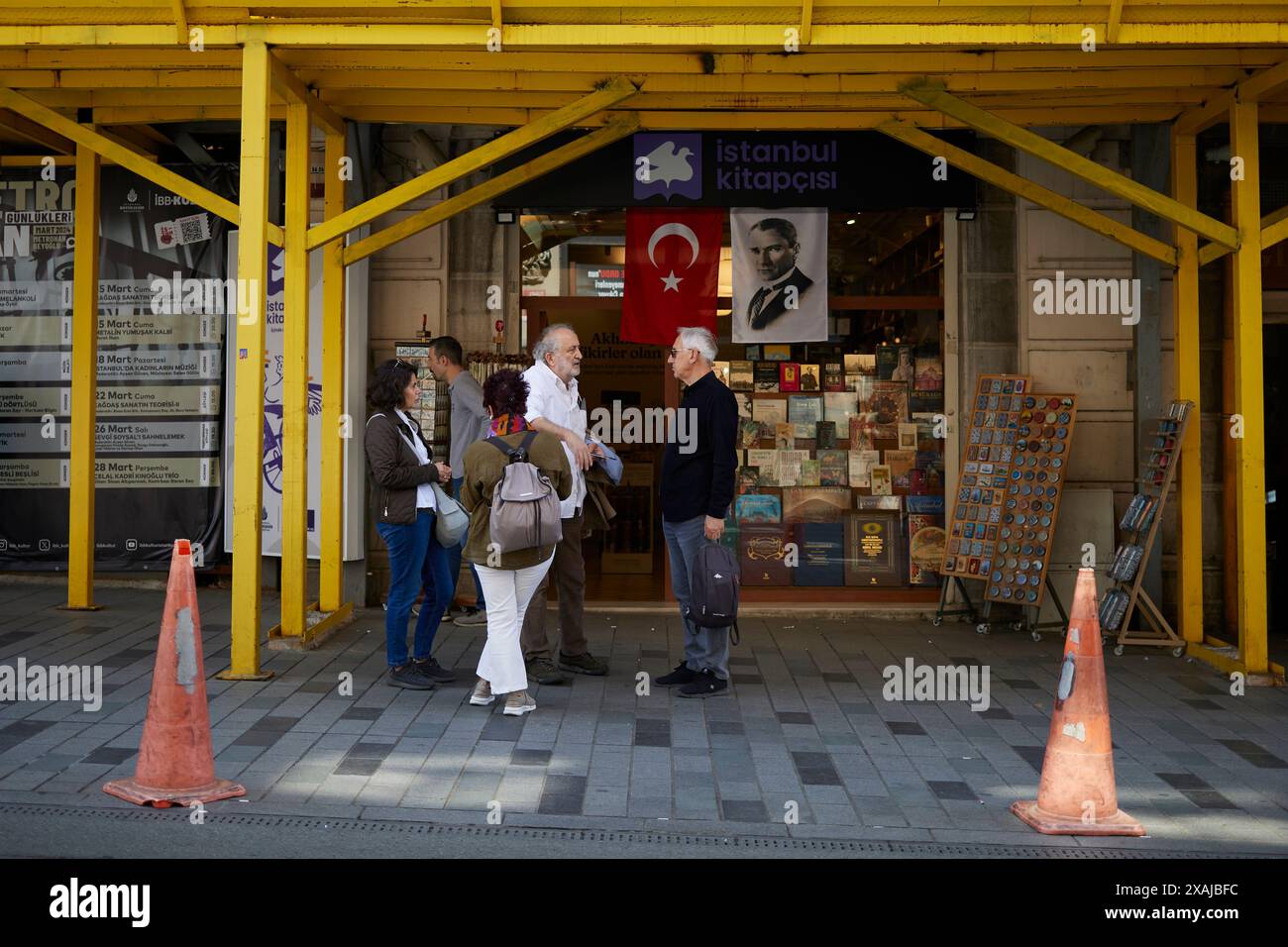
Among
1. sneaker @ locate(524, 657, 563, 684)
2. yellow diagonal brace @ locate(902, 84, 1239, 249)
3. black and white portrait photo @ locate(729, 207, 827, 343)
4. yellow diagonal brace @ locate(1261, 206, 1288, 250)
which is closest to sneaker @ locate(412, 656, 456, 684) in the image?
sneaker @ locate(524, 657, 563, 684)

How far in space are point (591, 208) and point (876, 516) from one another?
3354mm

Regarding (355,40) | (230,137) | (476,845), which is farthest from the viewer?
(230,137)

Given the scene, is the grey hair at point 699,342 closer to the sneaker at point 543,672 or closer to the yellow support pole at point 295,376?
the sneaker at point 543,672

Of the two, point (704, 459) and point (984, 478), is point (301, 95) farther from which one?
point (984, 478)

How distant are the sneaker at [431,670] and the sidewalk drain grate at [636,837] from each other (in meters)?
2.34

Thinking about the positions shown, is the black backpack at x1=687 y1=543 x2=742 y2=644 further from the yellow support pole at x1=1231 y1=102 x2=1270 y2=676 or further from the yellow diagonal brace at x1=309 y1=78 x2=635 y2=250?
the yellow support pole at x1=1231 y1=102 x2=1270 y2=676

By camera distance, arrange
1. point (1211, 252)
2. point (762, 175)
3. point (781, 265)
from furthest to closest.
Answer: point (781, 265) → point (762, 175) → point (1211, 252)

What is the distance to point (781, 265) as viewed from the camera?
10.0 metres

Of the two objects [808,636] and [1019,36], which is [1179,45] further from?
[808,636]

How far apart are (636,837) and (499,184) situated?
5486 mm

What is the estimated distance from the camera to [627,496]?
1244cm

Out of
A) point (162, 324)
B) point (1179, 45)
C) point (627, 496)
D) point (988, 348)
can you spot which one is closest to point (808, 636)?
point (988, 348)

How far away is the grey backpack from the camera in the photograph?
21.0 feet

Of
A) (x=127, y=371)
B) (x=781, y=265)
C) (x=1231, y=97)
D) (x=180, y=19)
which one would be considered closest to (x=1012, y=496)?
(x=781, y=265)
